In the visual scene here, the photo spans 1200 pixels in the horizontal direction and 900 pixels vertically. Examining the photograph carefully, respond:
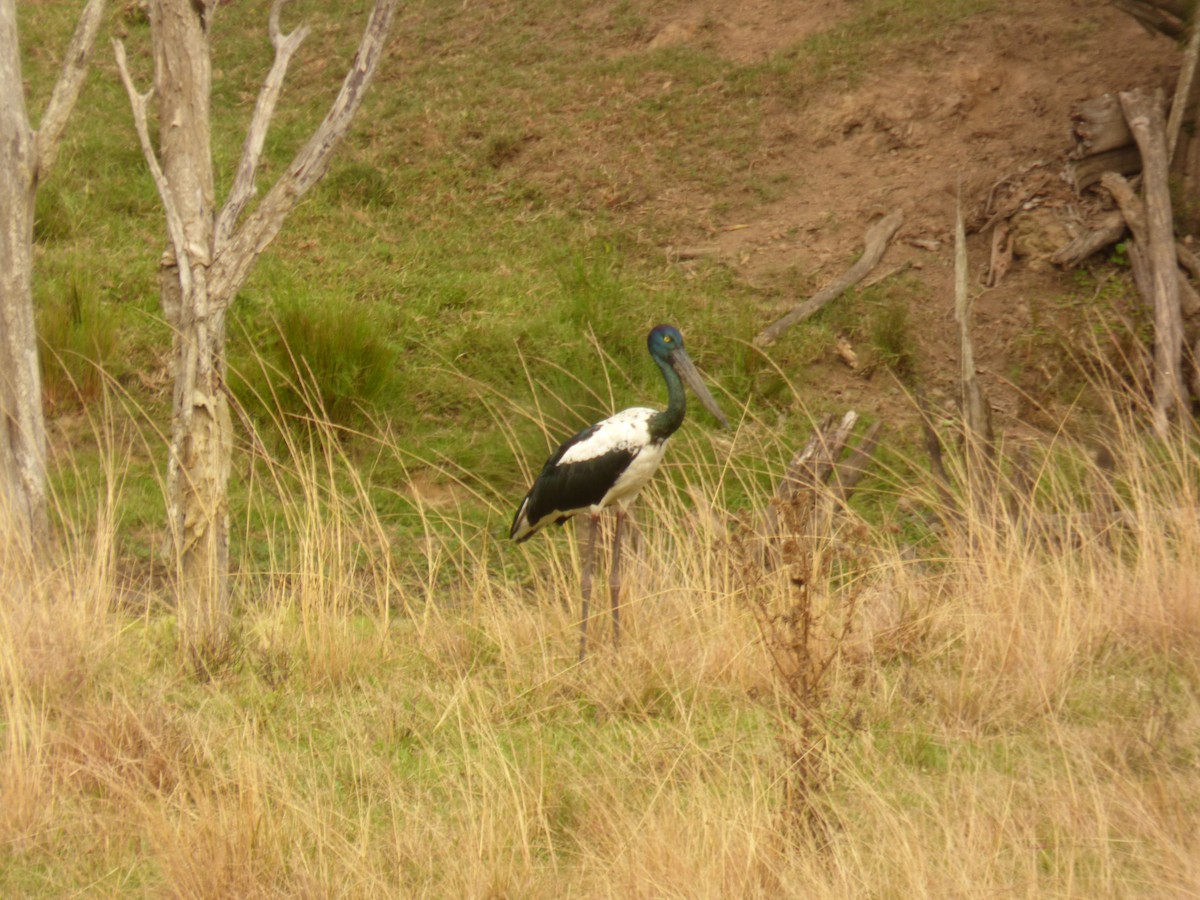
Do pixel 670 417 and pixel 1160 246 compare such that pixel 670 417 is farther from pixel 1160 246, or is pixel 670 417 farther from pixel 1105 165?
pixel 1105 165

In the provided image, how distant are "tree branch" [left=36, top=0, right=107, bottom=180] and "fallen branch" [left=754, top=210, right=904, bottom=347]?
14.0ft

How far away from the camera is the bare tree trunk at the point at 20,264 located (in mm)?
5223

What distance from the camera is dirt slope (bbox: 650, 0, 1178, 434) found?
8945mm

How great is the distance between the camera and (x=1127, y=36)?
10484mm

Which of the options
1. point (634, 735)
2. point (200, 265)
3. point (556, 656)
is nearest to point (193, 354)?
point (200, 265)

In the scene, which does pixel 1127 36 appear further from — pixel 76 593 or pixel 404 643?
pixel 76 593

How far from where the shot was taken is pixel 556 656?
4777mm

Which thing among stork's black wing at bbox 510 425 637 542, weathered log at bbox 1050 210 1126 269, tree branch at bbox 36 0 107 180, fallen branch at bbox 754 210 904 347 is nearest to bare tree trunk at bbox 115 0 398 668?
tree branch at bbox 36 0 107 180

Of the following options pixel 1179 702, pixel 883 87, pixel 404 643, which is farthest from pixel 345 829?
pixel 883 87

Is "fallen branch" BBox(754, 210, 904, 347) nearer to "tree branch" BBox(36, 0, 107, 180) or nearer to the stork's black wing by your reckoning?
the stork's black wing

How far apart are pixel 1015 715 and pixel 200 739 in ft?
7.58

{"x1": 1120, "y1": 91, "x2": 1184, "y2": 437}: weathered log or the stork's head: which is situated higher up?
the stork's head

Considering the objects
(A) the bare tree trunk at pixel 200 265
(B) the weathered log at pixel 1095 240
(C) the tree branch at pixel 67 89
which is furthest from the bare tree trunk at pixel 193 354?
(B) the weathered log at pixel 1095 240

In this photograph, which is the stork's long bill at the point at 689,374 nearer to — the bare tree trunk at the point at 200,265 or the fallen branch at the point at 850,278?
the bare tree trunk at the point at 200,265
